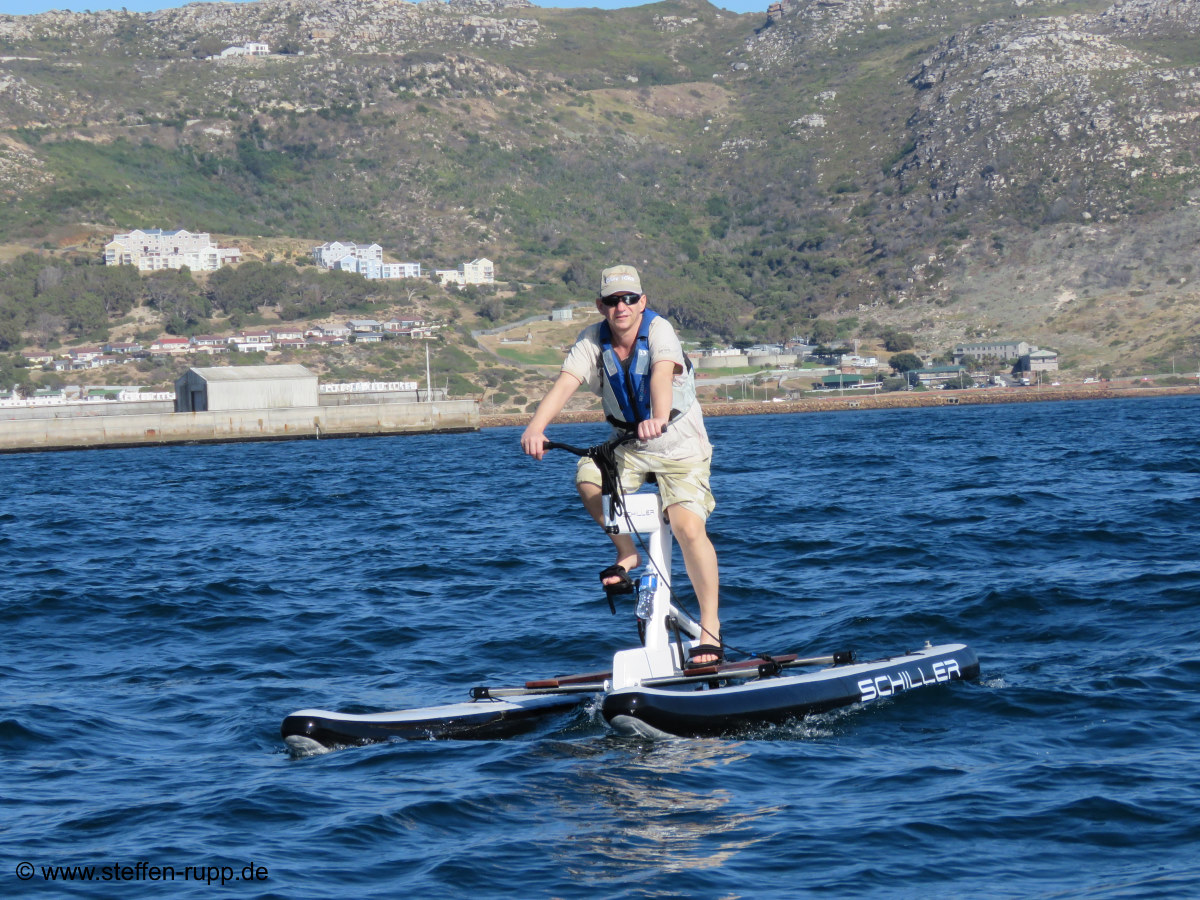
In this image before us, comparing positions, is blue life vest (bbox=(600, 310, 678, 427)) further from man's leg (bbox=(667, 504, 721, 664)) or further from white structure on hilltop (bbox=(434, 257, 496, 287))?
white structure on hilltop (bbox=(434, 257, 496, 287))

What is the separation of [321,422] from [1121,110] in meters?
135

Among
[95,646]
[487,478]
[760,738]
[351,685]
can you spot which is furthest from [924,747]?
[487,478]

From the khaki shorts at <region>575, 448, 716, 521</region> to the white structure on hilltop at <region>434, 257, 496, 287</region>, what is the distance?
172 meters

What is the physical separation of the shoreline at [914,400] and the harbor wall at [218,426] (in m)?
23.5

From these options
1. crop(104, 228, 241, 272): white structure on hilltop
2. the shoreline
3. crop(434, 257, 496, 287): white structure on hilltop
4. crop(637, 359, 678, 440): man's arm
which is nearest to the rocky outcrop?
the shoreline

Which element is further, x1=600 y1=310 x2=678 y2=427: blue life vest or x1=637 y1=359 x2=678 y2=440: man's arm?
x1=600 y1=310 x2=678 y2=427: blue life vest

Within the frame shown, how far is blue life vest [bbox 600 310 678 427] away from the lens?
25.2 feet

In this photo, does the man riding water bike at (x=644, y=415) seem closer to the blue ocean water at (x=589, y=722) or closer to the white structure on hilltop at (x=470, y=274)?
the blue ocean water at (x=589, y=722)

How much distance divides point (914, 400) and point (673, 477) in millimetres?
120921

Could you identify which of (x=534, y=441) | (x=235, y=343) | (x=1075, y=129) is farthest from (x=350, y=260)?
(x=534, y=441)

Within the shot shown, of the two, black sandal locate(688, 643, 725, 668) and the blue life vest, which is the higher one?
the blue life vest

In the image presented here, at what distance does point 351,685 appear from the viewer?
10016mm

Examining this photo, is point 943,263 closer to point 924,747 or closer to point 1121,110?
point 1121,110

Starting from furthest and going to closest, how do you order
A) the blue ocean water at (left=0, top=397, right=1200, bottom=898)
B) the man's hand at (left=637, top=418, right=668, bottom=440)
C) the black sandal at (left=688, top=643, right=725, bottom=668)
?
the black sandal at (left=688, top=643, right=725, bottom=668) → the man's hand at (left=637, top=418, right=668, bottom=440) → the blue ocean water at (left=0, top=397, right=1200, bottom=898)
